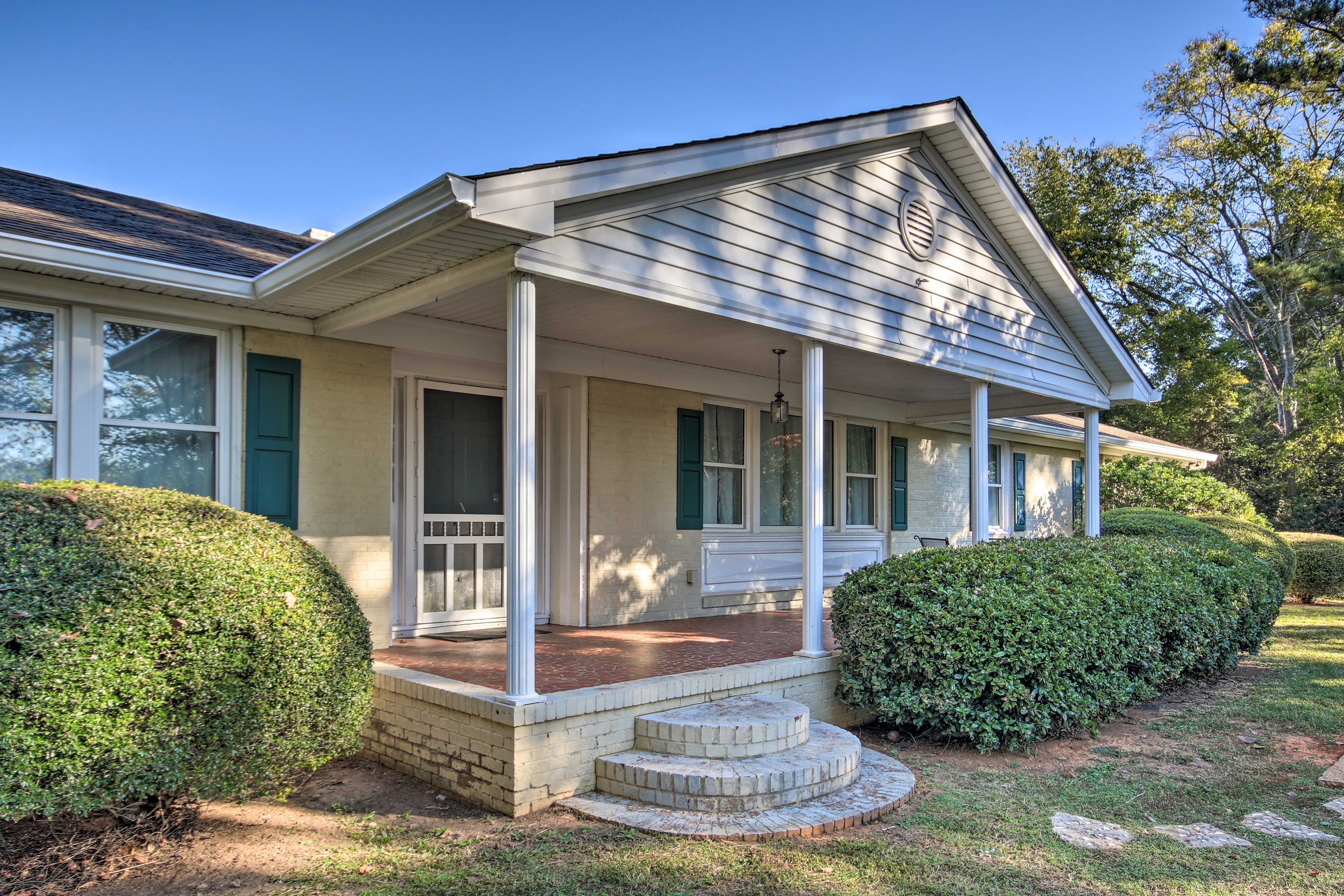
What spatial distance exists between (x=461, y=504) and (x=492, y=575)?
74 cm

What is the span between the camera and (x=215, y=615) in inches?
159

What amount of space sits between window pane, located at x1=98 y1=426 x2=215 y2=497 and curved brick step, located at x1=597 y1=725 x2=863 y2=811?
3.34 m

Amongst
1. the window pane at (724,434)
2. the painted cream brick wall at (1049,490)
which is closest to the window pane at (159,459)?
the window pane at (724,434)

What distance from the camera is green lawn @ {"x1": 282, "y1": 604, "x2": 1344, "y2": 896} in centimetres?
387

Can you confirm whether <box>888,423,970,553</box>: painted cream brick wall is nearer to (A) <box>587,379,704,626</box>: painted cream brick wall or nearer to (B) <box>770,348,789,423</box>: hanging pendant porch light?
(B) <box>770,348,789,423</box>: hanging pendant porch light

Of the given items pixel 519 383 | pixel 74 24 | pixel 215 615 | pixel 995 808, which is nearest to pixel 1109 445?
pixel 995 808

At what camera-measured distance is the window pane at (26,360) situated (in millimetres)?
5238

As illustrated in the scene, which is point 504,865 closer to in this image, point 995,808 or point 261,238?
point 995,808

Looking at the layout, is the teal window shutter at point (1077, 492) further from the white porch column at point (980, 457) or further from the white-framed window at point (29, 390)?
the white-framed window at point (29, 390)

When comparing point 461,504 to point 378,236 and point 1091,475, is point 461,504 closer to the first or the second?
point 378,236

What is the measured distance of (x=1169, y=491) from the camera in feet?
61.3

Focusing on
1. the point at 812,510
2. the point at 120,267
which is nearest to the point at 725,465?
the point at 812,510

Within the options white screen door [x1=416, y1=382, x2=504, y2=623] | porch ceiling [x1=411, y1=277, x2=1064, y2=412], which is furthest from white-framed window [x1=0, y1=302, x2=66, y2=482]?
white screen door [x1=416, y1=382, x2=504, y2=623]

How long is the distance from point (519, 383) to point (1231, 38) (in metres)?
27.1
